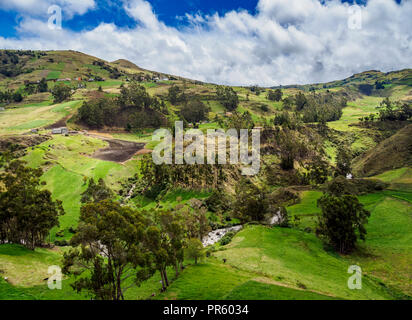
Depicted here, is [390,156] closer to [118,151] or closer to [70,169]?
[118,151]

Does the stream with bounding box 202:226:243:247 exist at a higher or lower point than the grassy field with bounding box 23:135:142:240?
lower

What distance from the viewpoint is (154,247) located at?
26828mm

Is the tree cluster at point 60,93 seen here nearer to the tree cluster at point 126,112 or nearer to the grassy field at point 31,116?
the grassy field at point 31,116

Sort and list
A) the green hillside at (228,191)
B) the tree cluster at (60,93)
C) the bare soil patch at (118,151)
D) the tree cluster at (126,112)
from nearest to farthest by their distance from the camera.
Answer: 1. the green hillside at (228,191)
2. the bare soil patch at (118,151)
3. the tree cluster at (126,112)
4. the tree cluster at (60,93)

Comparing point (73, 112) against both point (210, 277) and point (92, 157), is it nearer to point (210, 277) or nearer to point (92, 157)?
point (92, 157)

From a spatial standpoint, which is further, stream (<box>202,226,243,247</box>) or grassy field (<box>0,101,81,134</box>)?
grassy field (<box>0,101,81,134</box>)

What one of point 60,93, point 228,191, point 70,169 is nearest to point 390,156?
point 228,191

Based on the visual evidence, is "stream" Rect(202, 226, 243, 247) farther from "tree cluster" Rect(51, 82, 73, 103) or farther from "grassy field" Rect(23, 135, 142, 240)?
"tree cluster" Rect(51, 82, 73, 103)

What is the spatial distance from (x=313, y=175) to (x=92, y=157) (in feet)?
326

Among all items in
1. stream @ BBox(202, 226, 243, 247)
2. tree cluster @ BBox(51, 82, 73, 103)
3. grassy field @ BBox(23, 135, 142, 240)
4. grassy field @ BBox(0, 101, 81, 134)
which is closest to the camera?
stream @ BBox(202, 226, 243, 247)

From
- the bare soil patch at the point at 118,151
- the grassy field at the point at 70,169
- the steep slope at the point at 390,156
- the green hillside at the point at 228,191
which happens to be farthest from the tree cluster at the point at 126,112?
the steep slope at the point at 390,156

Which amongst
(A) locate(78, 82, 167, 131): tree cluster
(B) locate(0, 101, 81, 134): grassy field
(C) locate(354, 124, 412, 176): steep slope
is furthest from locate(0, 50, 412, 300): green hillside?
(A) locate(78, 82, 167, 131): tree cluster

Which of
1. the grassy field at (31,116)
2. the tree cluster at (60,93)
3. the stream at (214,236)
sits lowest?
the stream at (214,236)
